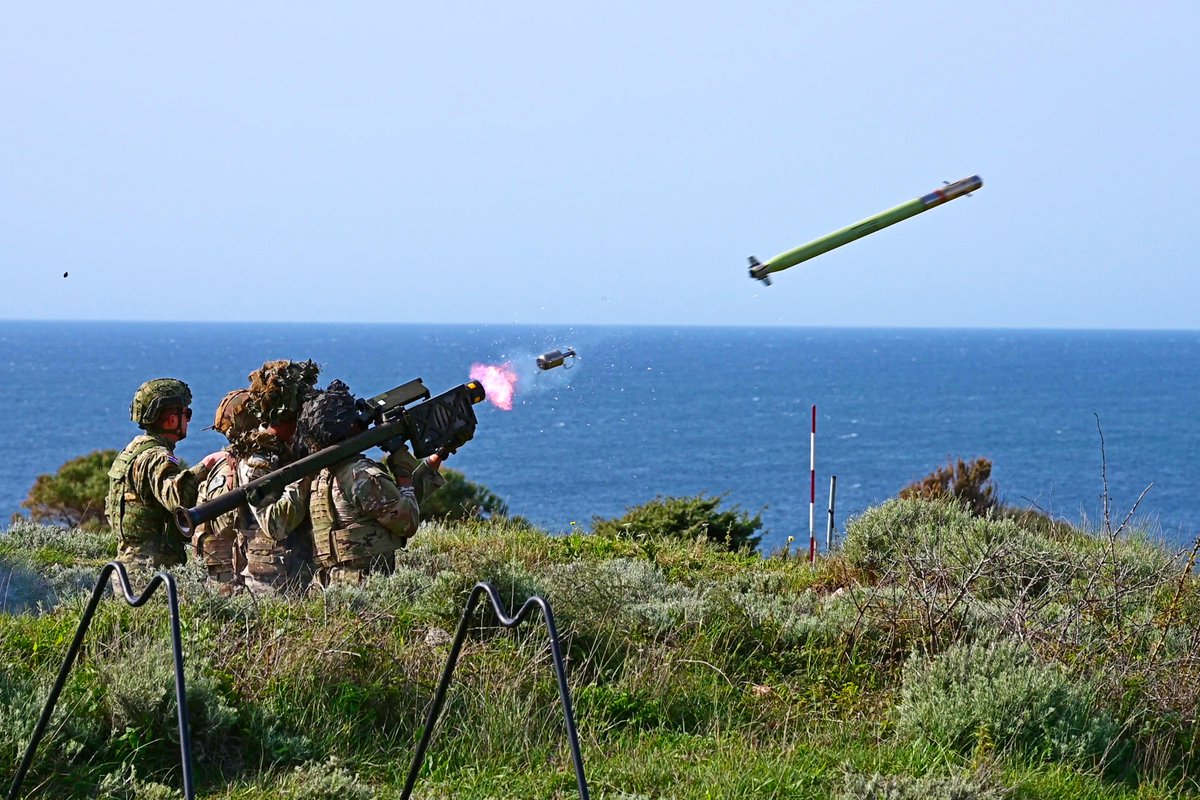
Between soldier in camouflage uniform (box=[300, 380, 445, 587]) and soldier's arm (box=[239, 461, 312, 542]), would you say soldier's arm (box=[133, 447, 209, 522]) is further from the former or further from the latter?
soldier in camouflage uniform (box=[300, 380, 445, 587])

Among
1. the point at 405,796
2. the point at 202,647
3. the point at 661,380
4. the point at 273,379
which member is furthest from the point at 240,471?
the point at 661,380

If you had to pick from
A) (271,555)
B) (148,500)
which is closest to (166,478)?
(148,500)

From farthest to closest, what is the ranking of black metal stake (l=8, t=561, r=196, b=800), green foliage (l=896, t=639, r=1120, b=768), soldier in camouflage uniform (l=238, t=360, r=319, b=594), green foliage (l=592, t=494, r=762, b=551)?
green foliage (l=592, t=494, r=762, b=551) < soldier in camouflage uniform (l=238, t=360, r=319, b=594) < green foliage (l=896, t=639, r=1120, b=768) < black metal stake (l=8, t=561, r=196, b=800)

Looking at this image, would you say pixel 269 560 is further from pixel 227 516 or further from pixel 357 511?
pixel 357 511

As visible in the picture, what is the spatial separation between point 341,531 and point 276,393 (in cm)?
114

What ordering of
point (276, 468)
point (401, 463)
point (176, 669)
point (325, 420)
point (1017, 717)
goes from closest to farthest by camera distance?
1. point (176, 669)
2. point (1017, 717)
3. point (325, 420)
4. point (276, 468)
5. point (401, 463)

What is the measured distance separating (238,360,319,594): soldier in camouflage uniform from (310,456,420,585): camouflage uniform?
199 mm

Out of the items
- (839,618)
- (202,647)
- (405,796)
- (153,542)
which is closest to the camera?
(405,796)

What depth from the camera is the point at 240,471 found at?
10.5 meters

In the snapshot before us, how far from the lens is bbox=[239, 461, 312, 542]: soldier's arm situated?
10422 mm

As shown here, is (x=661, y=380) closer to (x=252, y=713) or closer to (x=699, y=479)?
(x=699, y=479)

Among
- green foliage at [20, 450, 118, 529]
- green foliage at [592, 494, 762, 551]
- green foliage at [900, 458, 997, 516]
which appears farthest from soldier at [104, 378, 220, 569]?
green foliage at [20, 450, 118, 529]

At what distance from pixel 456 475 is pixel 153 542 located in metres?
17.3

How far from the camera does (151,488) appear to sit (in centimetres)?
1123
